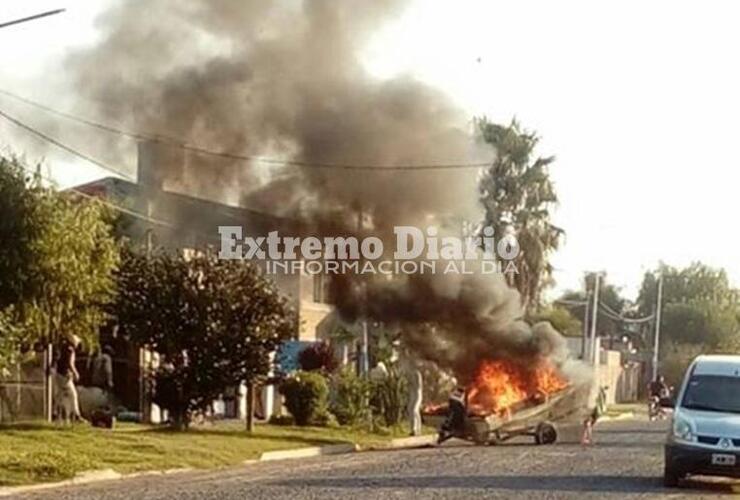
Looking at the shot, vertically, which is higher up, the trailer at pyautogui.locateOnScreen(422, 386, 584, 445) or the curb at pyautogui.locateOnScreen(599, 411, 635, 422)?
the trailer at pyautogui.locateOnScreen(422, 386, 584, 445)

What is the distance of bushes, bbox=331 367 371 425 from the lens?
112ft

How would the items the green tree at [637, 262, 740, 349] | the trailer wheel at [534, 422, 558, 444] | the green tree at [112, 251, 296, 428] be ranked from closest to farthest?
the green tree at [112, 251, 296, 428] → the trailer wheel at [534, 422, 558, 444] → the green tree at [637, 262, 740, 349]

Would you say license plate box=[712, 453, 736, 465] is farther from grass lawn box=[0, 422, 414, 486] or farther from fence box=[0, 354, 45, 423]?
fence box=[0, 354, 45, 423]

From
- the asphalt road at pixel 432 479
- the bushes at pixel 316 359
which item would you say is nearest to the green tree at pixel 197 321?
the asphalt road at pixel 432 479

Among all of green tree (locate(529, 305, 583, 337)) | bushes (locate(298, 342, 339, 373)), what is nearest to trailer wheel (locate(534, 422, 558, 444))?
bushes (locate(298, 342, 339, 373))

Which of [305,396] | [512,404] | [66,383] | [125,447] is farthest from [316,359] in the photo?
[125,447]

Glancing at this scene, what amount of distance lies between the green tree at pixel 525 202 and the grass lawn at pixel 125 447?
2084 centimetres

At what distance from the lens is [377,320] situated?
3403cm

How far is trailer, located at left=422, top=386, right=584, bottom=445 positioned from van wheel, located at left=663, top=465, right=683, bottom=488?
11.2 meters

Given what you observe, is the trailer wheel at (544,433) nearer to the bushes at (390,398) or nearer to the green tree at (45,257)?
the bushes at (390,398)

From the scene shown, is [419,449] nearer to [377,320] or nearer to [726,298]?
[377,320]

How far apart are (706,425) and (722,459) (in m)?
0.53

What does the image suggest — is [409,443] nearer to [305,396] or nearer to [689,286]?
[305,396]

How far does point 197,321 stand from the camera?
1117 inches
